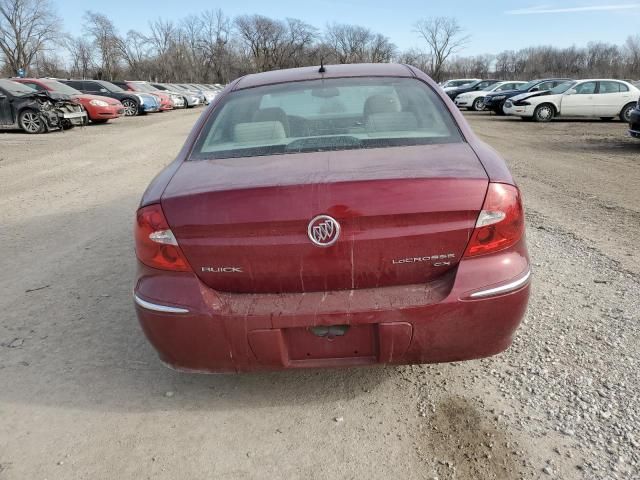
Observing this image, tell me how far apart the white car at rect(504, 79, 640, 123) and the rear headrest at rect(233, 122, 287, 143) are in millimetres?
17843

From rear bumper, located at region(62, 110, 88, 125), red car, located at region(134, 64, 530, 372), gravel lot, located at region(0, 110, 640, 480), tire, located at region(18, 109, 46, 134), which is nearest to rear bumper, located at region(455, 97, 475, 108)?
rear bumper, located at region(62, 110, 88, 125)

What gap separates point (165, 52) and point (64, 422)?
9176 cm

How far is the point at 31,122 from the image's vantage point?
49.4 ft

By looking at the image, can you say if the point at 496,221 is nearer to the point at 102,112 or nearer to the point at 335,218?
the point at 335,218

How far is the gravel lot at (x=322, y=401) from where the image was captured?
212cm

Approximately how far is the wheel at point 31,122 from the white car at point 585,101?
16008 millimetres

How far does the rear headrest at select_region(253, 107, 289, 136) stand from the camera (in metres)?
2.91

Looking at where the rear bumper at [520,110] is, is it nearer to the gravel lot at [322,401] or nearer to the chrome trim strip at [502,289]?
the gravel lot at [322,401]

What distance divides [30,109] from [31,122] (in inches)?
17.4

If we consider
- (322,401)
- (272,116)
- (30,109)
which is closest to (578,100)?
(30,109)

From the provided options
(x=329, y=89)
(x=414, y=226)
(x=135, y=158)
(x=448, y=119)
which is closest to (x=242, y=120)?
(x=329, y=89)

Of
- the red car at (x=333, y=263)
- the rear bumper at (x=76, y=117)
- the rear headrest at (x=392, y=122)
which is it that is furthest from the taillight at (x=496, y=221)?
the rear bumper at (x=76, y=117)

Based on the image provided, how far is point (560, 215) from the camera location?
566cm

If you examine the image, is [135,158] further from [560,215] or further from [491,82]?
[491,82]
